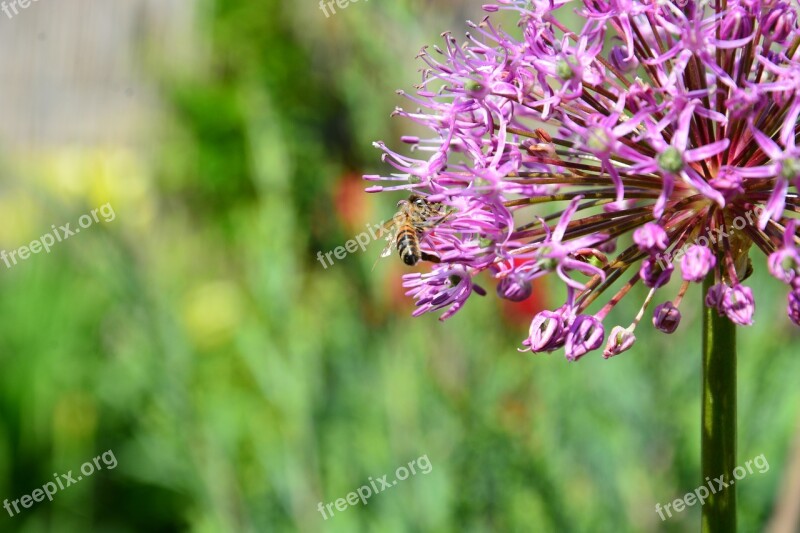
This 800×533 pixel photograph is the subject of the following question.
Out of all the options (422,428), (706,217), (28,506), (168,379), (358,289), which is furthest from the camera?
(28,506)

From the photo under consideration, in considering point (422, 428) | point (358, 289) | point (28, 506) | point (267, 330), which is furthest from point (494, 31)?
point (28, 506)

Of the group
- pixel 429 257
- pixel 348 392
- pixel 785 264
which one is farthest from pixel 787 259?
pixel 348 392

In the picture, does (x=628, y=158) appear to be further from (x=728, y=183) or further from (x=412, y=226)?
(x=412, y=226)

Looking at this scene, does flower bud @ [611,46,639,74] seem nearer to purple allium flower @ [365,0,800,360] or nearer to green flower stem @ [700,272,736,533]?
purple allium flower @ [365,0,800,360]

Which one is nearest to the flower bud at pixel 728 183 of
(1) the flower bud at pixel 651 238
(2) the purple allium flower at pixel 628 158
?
(2) the purple allium flower at pixel 628 158

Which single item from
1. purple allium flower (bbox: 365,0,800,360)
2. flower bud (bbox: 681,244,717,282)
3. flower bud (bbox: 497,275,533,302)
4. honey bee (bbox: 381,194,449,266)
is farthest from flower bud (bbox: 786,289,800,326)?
honey bee (bbox: 381,194,449,266)

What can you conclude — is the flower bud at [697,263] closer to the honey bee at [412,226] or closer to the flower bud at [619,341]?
the flower bud at [619,341]

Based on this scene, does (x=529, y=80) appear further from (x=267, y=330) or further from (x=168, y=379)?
(x=267, y=330)
